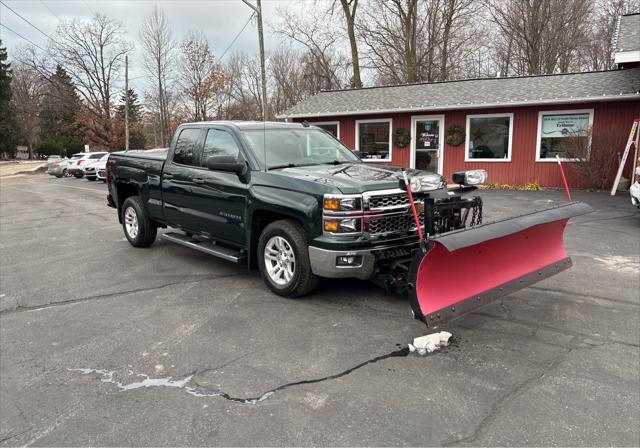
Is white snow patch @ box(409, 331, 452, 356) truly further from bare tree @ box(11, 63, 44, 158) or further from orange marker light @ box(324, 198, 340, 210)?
bare tree @ box(11, 63, 44, 158)

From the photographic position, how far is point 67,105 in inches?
2195

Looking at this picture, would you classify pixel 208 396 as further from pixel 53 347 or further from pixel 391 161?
pixel 391 161

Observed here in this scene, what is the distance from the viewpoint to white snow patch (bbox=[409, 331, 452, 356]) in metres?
3.91

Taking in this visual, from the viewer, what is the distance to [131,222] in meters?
8.12

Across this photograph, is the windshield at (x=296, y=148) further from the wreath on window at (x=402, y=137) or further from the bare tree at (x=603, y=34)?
the bare tree at (x=603, y=34)

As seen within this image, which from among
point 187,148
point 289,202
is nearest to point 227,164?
point 289,202

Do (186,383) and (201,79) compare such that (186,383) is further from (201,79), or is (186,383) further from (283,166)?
(201,79)

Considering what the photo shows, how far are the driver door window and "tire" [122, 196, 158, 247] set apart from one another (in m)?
2.01

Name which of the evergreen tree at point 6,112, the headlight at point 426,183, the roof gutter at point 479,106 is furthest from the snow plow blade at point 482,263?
the evergreen tree at point 6,112

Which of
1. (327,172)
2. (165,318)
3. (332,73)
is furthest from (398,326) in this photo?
(332,73)

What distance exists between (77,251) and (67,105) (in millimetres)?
55709

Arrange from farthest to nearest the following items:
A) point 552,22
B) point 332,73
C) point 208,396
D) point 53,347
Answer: point 332,73
point 552,22
point 53,347
point 208,396

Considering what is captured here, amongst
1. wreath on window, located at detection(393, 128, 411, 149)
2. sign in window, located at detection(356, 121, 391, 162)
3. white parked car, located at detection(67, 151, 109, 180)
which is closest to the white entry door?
wreath on window, located at detection(393, 128, 411, 149)

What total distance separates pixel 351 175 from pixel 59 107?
65847mm
